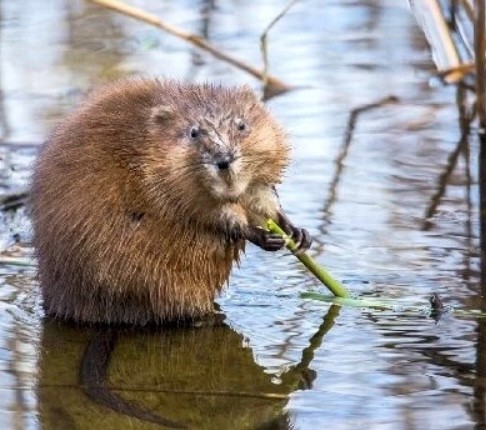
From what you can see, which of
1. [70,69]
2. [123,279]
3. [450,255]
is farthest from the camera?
[70,69]

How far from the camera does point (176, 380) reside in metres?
3.87

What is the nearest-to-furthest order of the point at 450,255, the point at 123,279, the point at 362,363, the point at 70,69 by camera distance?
the point at 362,363 → the point at 123,279 → the point at 450,255 → the point at 70,69

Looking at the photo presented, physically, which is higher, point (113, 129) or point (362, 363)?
point (113, 129)

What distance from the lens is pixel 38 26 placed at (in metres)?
8.24

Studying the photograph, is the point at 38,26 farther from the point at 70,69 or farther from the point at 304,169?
the point at 304,169

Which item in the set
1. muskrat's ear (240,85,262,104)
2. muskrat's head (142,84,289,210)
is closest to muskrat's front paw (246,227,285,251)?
muskrat's head (142,84,289,210)

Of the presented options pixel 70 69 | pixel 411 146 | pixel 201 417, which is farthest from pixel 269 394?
pixel 70 69

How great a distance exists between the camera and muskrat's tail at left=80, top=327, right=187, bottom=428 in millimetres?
3602

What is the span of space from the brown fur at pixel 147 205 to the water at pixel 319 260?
0.37ft

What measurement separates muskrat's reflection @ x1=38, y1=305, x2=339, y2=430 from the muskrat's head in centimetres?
41

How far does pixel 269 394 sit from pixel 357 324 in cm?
57

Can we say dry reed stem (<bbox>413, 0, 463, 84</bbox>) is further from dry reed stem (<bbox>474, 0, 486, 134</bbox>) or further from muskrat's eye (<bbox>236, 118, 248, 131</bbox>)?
muskrat's eye (<bbox>236, 118, 248, 131</bbox>)

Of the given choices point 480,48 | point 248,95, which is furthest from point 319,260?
point 480,48

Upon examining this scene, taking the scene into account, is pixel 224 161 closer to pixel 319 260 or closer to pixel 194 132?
pixel 194 132
